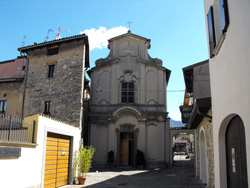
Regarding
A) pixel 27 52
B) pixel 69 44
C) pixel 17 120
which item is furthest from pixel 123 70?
pixel 17 120

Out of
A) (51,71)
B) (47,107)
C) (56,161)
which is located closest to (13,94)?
(47,107)

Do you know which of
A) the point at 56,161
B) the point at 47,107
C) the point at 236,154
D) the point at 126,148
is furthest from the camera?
the point at 126,148

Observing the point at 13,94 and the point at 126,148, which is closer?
the point at 13,94

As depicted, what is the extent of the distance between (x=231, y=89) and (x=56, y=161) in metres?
8.11

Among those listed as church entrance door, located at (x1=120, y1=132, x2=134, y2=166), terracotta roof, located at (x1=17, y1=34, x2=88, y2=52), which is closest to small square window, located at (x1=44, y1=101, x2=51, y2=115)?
terracotta roof, located at (x1=17, y1=34, x2=88, y2=52)

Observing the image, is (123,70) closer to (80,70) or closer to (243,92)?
(80,70)

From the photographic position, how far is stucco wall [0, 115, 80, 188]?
7387mm

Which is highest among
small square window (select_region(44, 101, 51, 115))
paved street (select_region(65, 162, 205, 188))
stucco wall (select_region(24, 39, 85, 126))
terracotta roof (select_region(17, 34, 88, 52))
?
terracotta roof (select_region(17, 34, 88, 52))

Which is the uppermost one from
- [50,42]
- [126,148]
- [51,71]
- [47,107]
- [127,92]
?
[50,42]

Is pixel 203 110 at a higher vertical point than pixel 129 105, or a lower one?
lower

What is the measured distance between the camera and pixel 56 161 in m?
10.9

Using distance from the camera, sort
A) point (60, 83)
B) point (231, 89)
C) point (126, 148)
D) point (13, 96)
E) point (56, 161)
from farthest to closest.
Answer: point (126, 148)
point (13, 96)
point (60, 83)
point (56, 161)
point (231, 89)

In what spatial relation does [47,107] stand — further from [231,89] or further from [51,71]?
[231,89]

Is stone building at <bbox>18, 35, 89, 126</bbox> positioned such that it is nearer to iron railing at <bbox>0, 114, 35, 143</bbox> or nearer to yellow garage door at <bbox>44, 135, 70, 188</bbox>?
yellow garage door at <bbox>44, 135, 70, 188</bbox>
